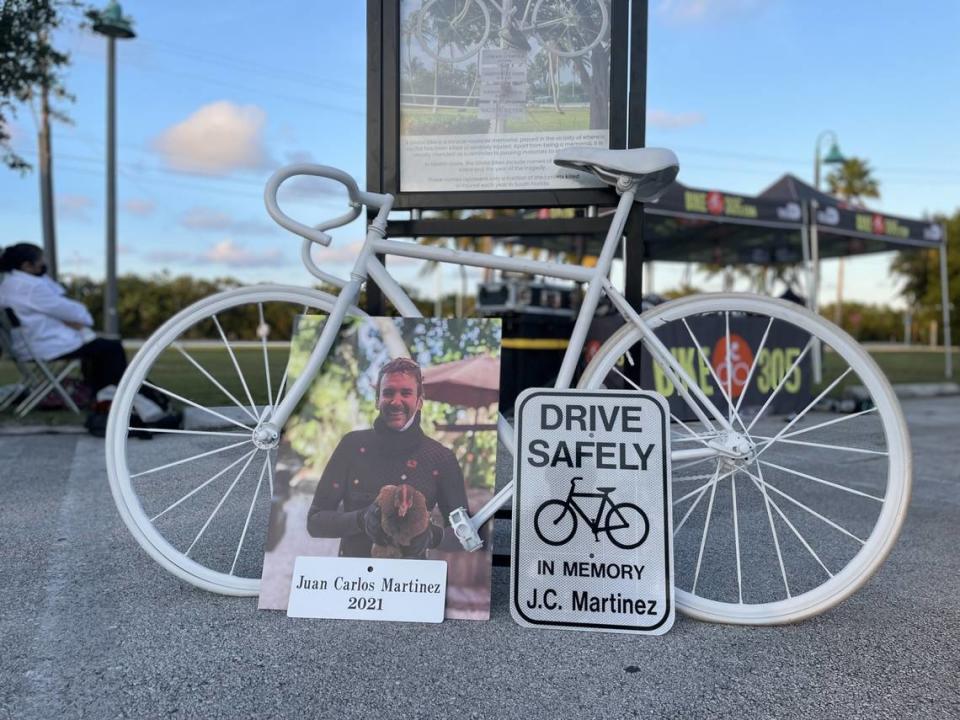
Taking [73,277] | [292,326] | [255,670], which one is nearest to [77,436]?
[292,326]

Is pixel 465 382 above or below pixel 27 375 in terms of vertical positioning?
above

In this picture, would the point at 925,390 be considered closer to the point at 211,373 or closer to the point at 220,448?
the point at 211,373

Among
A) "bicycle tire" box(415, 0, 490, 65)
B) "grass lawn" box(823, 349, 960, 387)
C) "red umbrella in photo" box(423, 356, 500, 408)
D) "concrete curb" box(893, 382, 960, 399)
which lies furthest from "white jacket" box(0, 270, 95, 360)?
"concrete curb" box(893, 382, 960, 399)

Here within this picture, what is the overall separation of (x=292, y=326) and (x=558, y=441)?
34.6 inches

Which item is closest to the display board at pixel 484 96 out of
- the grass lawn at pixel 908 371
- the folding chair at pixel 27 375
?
the grass lawn at pixel 908 371

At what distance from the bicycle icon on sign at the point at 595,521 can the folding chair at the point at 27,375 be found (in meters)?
5.28

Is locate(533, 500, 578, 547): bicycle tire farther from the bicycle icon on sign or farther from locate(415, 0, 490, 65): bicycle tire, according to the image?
locate(415, 0, 490, 65): bicycle tire

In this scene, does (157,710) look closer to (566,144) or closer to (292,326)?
(292,326)

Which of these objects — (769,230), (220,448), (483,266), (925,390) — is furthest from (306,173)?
(769,230)

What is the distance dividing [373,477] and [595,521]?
0.66 metres

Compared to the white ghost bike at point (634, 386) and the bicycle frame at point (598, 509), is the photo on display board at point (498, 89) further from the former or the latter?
the bicycle frame at point (598, 509)

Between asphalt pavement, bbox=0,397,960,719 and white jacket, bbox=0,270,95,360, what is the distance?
3.78 m

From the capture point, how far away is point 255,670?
72.1 inches

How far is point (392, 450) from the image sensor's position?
2230mm
